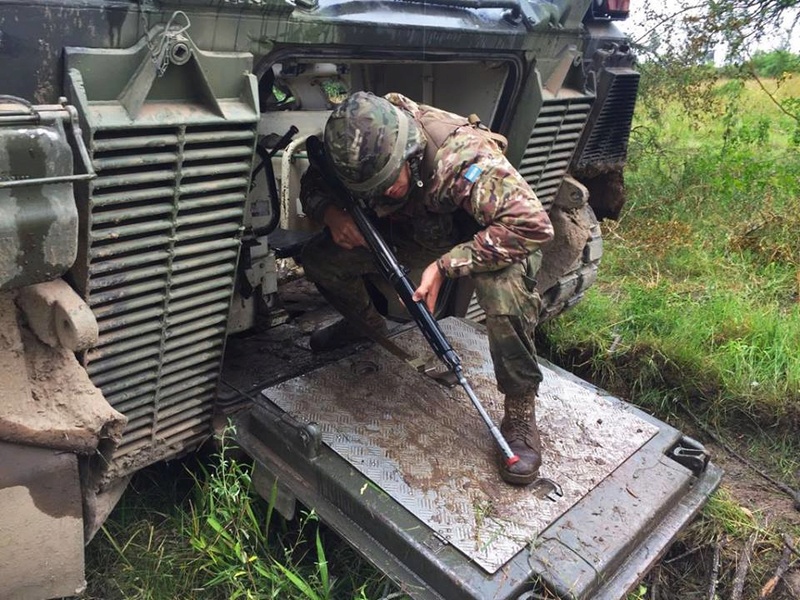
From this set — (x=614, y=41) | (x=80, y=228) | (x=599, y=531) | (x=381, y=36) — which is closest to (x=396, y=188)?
(x=381, y=36)

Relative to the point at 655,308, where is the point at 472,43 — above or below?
above

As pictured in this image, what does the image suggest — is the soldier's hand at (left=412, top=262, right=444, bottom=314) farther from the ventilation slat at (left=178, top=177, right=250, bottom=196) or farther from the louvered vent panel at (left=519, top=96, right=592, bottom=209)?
the louvered vent panel at (left=519, top=96, right=592, bottom=209)

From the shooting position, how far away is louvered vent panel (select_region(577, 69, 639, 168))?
12.5 ft

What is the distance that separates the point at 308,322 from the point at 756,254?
124 inches

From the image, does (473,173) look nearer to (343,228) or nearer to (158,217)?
(343,228)

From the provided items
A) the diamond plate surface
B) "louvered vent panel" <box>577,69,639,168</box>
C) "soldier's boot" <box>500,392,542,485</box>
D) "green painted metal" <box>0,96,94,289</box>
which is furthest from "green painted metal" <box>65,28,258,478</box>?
"louvered vent panel" <box>577,69,639,168</box>

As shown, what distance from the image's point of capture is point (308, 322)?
3834 millimetres

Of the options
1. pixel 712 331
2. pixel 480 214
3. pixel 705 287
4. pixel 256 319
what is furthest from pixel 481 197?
pixel 705 287

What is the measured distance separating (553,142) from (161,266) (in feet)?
6.69

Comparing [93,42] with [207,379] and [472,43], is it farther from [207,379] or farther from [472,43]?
[472,43]

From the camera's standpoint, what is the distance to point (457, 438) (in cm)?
292

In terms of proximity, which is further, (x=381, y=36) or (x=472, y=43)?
(x=472, y=43)

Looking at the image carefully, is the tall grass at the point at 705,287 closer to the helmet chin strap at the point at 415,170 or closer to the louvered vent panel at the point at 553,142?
the louvered vent panel at the point at 553,142

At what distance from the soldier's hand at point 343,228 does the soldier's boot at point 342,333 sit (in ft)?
1.39
